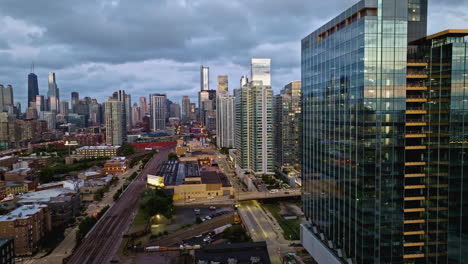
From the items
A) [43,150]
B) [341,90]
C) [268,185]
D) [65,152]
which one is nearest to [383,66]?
[341,90]

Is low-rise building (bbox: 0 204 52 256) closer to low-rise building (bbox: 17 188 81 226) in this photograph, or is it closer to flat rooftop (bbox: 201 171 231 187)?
low-rise building (bbox: 17 188 81 226)

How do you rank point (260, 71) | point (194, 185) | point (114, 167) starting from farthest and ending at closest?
point (114, 167)
point (260, 71)
point (194, 185)

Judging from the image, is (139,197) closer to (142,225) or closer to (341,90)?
(142,225)

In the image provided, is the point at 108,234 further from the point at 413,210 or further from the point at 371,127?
the point at 413,210

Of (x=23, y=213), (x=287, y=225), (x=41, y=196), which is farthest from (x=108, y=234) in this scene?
(x=287, y=225)

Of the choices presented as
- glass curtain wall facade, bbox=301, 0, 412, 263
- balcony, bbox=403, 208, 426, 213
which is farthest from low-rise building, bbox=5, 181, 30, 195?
balcony, bbox=403, 208, 426, 213
